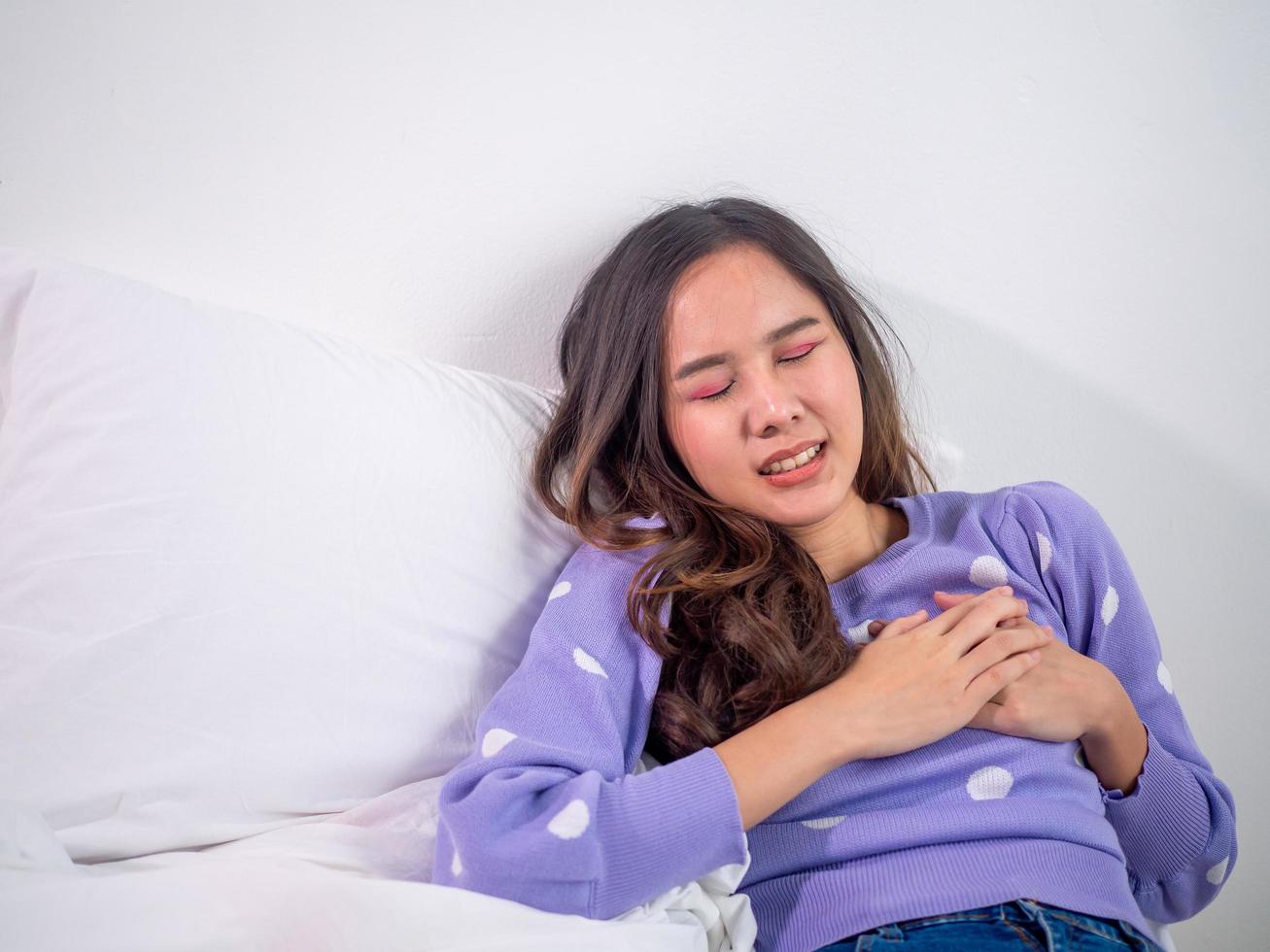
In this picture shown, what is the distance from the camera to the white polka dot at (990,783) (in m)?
0.87

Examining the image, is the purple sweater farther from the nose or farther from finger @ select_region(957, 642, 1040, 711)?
the nose

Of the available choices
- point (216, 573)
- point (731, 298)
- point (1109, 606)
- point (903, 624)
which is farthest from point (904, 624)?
point (216, 573)

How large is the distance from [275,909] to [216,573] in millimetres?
286

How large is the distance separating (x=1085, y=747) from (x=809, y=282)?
0.52 m

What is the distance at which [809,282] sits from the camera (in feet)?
3.48

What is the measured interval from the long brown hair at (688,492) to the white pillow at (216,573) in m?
0.14

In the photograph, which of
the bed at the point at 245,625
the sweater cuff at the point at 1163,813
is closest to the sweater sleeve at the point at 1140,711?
the sweater cuff at the point at 1163,813

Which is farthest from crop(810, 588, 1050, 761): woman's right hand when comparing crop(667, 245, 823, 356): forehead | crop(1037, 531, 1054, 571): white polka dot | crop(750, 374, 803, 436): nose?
crop(667, 245, 823, 356): forehead

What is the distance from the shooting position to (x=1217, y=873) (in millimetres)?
959

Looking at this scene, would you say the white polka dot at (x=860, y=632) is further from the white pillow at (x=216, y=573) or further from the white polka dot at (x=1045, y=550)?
the white pillow at (x=216, y=573)

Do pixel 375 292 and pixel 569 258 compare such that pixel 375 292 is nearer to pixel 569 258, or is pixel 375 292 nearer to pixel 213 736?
pixel 569 258

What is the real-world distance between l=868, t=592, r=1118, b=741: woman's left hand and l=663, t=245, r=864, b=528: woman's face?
0.23 m

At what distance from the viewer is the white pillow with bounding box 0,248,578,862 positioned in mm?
797

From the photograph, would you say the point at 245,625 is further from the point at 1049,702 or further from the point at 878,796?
the point at 1049,702
